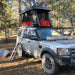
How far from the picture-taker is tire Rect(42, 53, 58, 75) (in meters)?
3.69

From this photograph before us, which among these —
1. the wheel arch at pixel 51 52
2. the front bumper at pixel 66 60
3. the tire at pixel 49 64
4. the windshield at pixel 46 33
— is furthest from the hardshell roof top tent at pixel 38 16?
the front bumper at pixel 66 60

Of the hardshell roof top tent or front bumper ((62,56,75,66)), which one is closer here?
front bumper ((62,56,75,66))

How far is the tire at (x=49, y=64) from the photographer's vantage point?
12.1 feet

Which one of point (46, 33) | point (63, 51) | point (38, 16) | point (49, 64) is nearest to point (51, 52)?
point (63, 51)

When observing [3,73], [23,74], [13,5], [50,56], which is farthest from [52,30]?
[13,5]

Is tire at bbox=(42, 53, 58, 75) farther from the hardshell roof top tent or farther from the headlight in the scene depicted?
the hardshell roof top tent

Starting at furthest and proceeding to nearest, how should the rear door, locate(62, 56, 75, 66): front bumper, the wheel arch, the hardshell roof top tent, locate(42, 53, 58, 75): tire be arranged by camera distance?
the hardshell roof top tent < the rear door < locate(42, 53, 58, 75): tire < the wheel arch < locate(62, 56, 75, 66): front bumper

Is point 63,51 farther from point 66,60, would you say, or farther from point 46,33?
point 46,33

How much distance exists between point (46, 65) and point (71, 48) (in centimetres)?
129

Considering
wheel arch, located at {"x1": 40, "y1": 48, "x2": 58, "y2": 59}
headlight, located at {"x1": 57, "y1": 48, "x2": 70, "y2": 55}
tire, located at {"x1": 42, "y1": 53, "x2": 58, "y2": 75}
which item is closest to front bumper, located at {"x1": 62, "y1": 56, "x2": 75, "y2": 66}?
headlight, located at {"x1": 57, "y1": 48, "x2": 70, "y2": 55}

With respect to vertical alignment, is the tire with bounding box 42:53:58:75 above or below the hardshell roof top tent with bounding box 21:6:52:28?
below

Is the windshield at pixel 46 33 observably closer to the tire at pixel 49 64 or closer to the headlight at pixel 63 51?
the tire at pixel 49 64

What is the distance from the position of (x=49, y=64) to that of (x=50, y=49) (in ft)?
2.06

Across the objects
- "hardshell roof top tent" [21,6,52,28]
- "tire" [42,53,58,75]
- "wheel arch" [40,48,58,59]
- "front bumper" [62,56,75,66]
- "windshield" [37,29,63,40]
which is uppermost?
"hardshell roof top tent" [21,6,52,28]
